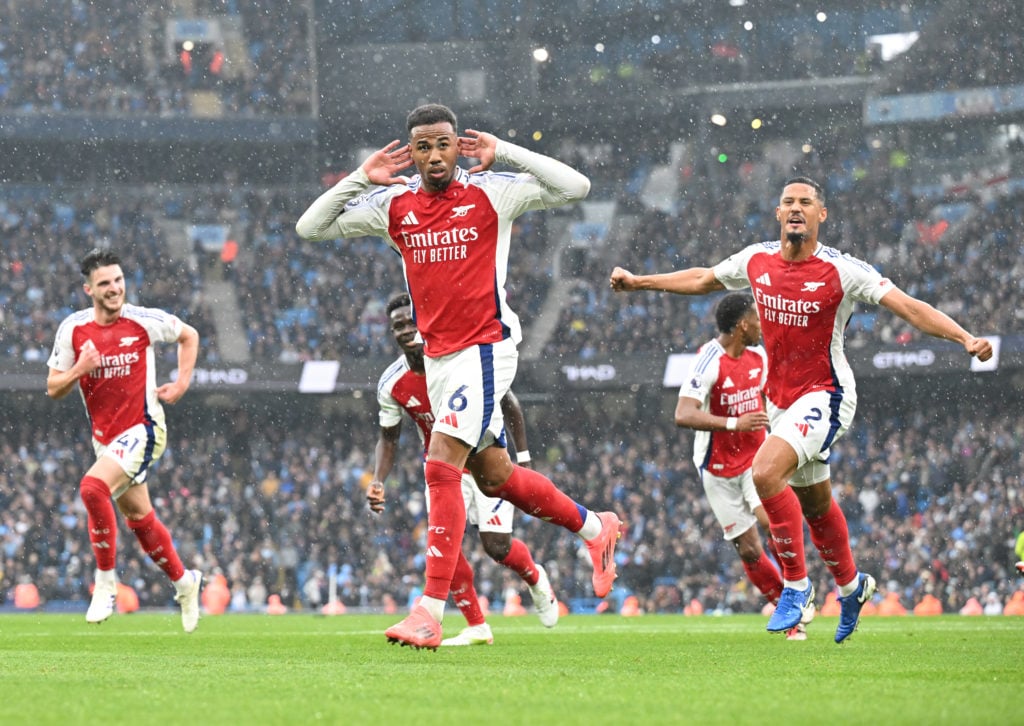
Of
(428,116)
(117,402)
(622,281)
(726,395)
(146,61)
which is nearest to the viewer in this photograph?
(428,116)

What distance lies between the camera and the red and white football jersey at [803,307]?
29.0 ft

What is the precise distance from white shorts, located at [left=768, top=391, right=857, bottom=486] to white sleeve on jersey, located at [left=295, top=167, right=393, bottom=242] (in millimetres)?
2765

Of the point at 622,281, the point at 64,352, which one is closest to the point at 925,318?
the point at 622,281

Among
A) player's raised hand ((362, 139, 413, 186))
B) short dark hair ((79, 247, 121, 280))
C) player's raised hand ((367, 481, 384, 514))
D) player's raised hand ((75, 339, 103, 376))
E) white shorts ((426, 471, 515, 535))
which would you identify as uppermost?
player's raised hand ((362, 139, 413, 186))

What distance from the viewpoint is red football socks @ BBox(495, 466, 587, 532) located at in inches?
327

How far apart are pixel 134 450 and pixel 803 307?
17.1 ft

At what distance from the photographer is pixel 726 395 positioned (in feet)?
38.2

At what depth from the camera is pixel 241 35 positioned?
1499 inches

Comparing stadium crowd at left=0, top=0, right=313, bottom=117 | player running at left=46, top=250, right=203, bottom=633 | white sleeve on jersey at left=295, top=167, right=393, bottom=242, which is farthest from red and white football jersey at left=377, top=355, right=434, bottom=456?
stadium crowd at left=0, top=0, right=313, bottom=117

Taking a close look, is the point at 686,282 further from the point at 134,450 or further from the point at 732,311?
the point at 134,450

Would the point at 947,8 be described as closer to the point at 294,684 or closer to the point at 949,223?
the point at 949,223

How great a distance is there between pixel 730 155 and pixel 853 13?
15.1ft

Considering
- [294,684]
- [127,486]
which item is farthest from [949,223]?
[294,684]

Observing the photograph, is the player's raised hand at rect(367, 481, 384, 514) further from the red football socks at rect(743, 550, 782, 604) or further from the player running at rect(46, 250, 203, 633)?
the red football socks at rect(743, 550, 782, 604)
